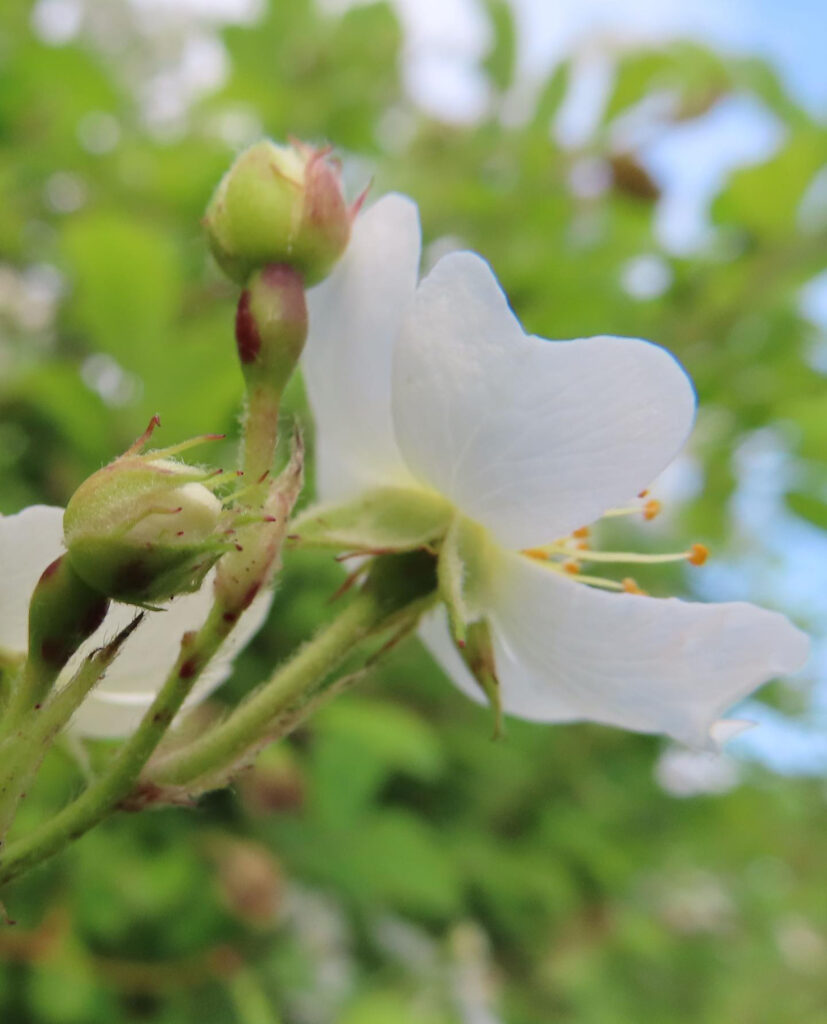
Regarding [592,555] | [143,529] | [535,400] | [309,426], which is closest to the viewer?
[143,529]

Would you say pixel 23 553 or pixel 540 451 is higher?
pixel 540 451

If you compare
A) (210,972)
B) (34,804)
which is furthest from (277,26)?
(210,972)

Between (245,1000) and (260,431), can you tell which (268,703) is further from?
(245,1000)

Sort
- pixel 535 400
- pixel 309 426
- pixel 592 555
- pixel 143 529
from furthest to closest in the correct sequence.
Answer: pixel 309 426, pixel 592 555, pixel 535 400, pixel 143 529

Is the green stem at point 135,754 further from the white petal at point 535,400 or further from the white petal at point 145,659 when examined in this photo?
the white petal at point 535,400

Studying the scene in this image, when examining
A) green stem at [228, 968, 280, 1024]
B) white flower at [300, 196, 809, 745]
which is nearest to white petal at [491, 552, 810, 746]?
white flower at [300, 196, 809, 745]

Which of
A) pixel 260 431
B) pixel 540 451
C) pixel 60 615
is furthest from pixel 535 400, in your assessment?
pixel 60 615
